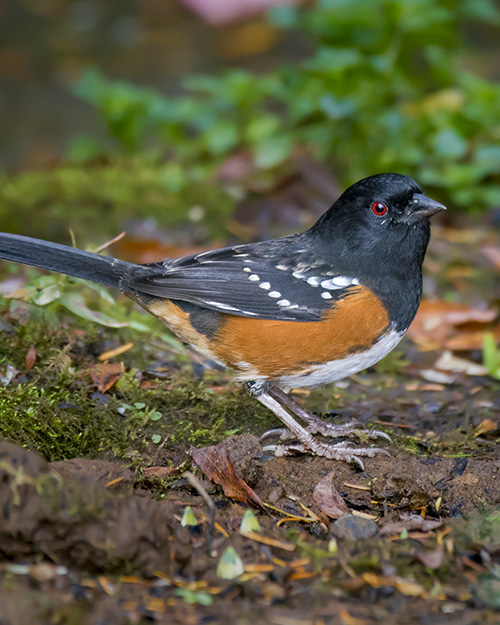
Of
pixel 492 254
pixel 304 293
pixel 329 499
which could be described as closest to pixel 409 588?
pixel 329 499

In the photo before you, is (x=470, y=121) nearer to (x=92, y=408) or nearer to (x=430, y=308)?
(x=430, y=308)

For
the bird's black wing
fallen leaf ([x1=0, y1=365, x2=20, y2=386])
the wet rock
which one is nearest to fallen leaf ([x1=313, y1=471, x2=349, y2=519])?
the wet rock

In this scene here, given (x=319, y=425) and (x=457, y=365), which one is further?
(x=457, y=365)

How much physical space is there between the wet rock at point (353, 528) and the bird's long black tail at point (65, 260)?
1.32 m

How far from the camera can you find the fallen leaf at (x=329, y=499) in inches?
95.3

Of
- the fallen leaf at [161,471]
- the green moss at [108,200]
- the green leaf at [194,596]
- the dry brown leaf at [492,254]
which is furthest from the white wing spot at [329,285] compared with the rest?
the green moss at [108,200]

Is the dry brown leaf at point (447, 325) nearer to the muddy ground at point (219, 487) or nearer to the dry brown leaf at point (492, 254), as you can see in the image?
the muddy ground at point (219, 487)

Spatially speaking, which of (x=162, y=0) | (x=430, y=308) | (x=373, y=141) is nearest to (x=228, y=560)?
(x=430, y=308)

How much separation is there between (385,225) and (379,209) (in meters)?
0.07

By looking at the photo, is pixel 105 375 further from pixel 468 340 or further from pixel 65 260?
pixel 468 340

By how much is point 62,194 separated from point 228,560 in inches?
154

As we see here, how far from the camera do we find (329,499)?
2477 mm

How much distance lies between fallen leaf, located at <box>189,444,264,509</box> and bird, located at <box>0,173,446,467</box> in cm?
37

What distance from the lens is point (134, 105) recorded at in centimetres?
548
